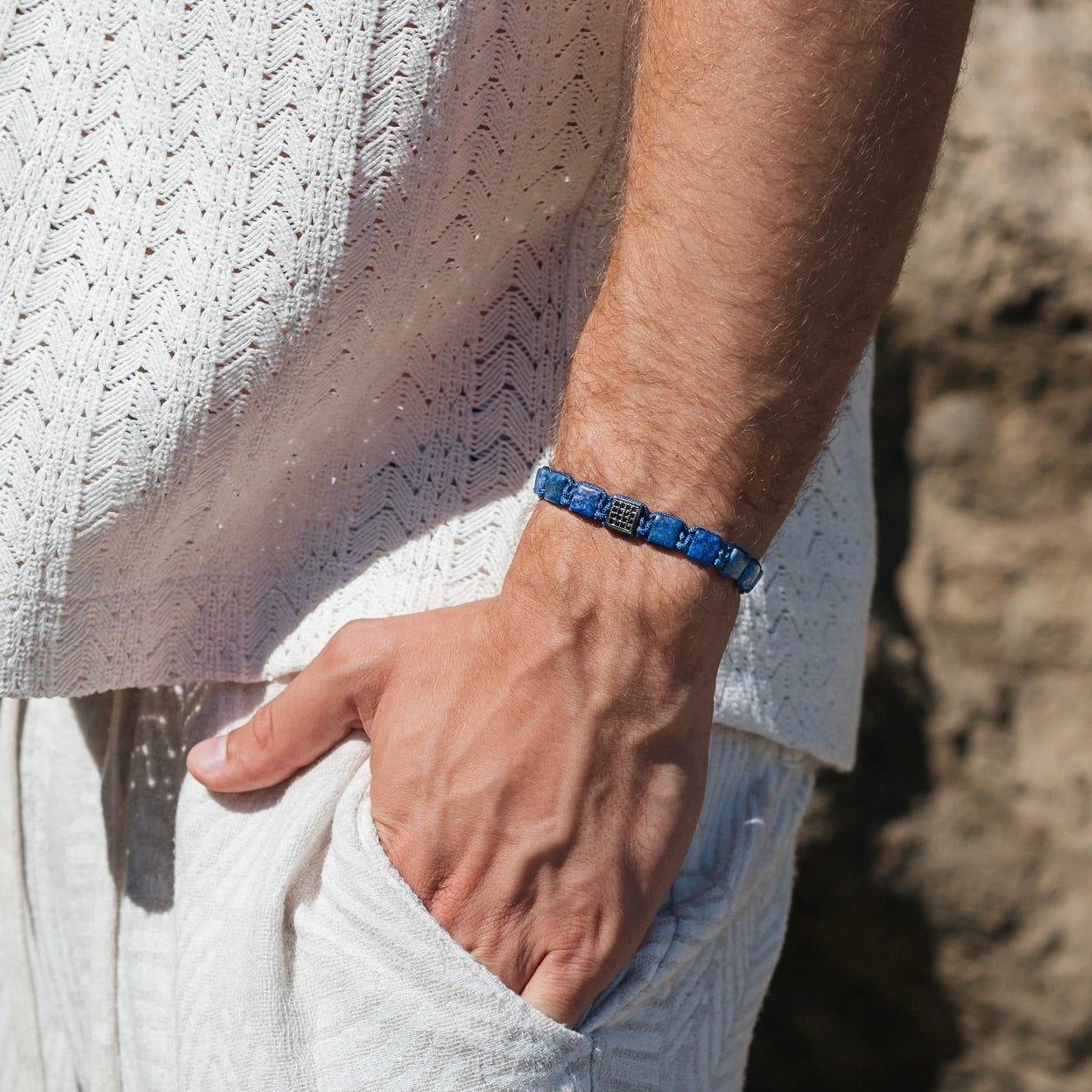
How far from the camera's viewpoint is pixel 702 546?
0.83 m

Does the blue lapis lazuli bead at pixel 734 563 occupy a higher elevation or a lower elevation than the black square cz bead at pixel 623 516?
lower

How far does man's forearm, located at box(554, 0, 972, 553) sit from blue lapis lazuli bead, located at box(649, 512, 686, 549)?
0.6 inches

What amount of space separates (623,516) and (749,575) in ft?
0.41

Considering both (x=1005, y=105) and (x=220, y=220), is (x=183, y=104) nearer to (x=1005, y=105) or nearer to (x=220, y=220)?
(x=220, y=220)

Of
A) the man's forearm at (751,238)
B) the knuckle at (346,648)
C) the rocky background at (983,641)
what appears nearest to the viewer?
the man's forearm at (751,238)

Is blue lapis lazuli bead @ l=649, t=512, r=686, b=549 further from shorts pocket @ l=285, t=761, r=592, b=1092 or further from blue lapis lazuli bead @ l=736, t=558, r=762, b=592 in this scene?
shorts pocket @ l=285, t=761, r=592, b=1092

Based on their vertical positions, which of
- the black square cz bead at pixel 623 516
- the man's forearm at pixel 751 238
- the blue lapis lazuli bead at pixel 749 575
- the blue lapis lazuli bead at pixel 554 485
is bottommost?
the blue lapis lazuli bead at pixel 749 575

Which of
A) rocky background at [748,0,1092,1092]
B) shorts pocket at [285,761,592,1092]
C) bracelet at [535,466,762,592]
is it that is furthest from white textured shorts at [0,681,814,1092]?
rocky background at [748,0,1092,1092]

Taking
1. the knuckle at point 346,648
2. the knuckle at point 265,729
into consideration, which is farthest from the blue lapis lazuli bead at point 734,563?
the knuckle at point 265,729

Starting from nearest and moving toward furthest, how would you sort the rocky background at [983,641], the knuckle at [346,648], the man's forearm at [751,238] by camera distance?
the man's forearm at [751,238] → the knuckle at [346,648] → the rocky background at [983,641]

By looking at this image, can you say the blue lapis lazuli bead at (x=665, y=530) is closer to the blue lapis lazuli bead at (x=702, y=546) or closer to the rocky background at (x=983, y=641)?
the blue lapis lazuli bead at (x=702, y=546)

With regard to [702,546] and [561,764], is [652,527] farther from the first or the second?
[561,764]

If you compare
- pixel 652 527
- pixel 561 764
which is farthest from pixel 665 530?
pixel 561 764

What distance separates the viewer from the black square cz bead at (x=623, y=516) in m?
0.83
